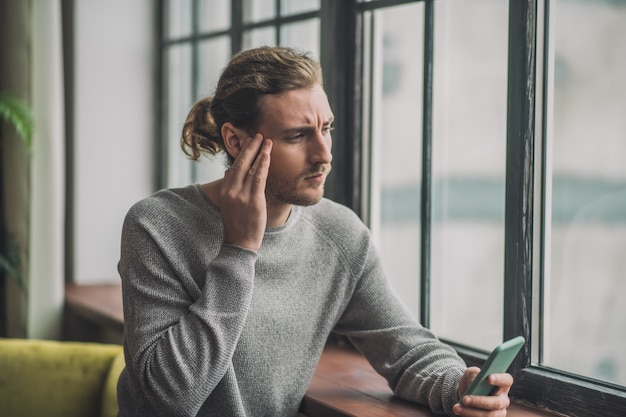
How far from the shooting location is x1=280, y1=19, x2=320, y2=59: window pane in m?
2.68

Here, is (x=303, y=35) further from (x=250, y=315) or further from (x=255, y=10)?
(x=250, y=315)

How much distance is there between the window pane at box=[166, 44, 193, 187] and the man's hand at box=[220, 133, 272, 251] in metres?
1.87

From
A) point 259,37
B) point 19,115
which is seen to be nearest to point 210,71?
point 259,37

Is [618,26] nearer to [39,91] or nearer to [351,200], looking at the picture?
[351,200]

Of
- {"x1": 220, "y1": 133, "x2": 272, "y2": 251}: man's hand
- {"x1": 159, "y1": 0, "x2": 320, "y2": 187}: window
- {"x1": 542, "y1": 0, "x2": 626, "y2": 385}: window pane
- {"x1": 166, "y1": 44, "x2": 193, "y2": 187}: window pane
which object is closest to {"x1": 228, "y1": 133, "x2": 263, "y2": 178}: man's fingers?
{"x1": 220, "y1": 133, "x2": 272, "y2": 251}: man's hand

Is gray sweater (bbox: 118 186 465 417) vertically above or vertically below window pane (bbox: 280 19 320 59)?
below

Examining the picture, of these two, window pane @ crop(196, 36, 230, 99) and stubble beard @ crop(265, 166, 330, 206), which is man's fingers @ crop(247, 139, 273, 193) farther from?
window pane @ crop(196, 36, 230, 99)

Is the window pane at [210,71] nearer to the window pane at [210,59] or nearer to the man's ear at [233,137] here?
the window pane at [210,59]

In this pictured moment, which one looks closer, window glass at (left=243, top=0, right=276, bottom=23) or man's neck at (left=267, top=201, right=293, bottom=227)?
man's neck at (left=267, top=201, right=293, bottom=227)

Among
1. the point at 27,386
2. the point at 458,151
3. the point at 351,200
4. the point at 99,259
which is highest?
the point at 458,151

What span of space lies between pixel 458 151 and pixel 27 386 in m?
1.46

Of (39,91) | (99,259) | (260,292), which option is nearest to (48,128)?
(39,91)

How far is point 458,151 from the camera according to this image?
93.0 inches

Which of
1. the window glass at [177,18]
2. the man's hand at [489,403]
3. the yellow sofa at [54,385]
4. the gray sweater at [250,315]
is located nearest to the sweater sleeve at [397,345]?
the gray sweater at [250,315]
